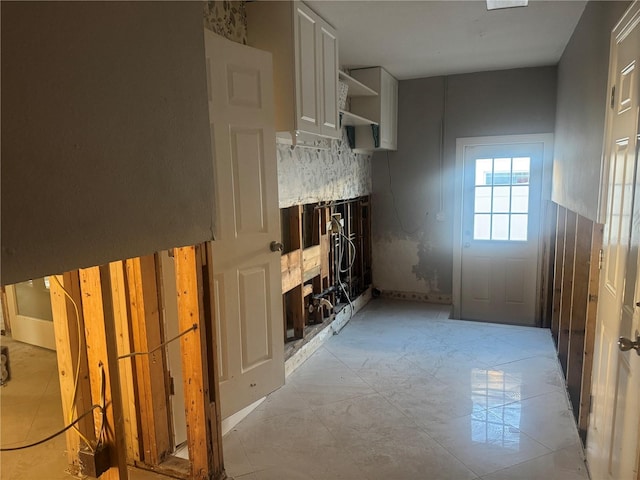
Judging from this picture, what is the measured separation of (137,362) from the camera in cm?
211

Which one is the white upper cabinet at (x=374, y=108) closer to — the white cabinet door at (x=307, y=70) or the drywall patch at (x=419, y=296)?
the white cabinet door at (x=307, y=70)

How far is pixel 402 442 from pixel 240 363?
1051 mm

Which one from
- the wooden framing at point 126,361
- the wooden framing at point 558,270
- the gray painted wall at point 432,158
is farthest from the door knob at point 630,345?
the gray painted wall at point 432,158

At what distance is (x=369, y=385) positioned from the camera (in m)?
3.22

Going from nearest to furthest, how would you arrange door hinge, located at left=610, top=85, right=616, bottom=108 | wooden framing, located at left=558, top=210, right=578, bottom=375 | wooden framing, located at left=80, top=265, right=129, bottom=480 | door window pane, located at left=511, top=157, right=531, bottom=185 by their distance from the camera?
wooden framing, located at left=80, top=265, right=129, bottom=480 → door hinge, located at left=610, top=85, right=616, bottom=108 → wooden framing, located at left=558, top=210, right=578, bottom=375 → door window pane, located at left=511, top=157, right=531, bottom=185

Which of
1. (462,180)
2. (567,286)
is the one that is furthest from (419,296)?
(567,286)

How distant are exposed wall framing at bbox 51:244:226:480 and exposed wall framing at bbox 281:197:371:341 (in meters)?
1.46

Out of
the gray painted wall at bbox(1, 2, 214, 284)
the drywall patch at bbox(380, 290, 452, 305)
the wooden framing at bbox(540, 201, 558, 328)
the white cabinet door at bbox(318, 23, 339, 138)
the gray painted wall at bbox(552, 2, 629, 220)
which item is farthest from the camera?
the drywall patch at bbox(380, 290, 452, 305)

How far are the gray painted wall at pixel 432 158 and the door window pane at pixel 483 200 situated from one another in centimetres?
29

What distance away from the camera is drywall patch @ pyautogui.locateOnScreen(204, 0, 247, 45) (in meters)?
2.38

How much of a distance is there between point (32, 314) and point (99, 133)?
3653 mm

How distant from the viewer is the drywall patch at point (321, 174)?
335 centimetres

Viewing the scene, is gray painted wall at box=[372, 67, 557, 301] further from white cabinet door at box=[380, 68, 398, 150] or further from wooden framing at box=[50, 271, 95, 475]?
wooden framing at box=[50, 271, 95, 475]

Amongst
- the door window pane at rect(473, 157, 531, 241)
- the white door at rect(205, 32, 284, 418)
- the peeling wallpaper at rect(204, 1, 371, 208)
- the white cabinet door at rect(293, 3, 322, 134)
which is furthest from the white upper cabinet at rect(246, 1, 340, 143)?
the door window pane at rect(473, 157, 531, 241)
